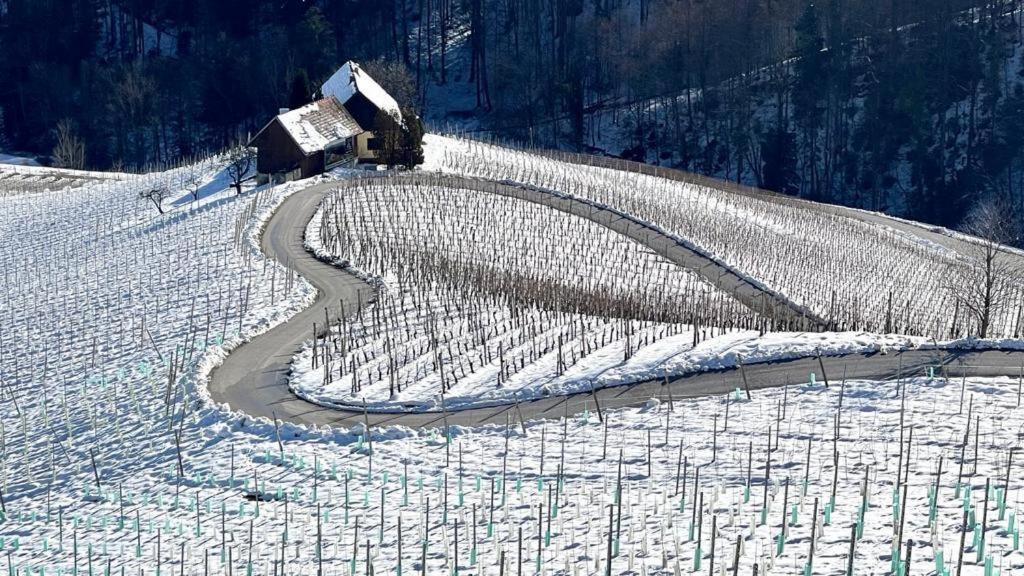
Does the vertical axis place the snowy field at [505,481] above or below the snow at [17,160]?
below

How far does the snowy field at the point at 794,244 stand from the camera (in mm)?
42344

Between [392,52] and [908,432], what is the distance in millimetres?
80609

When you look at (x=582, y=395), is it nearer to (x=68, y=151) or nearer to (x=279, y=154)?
(x=279, y=154)

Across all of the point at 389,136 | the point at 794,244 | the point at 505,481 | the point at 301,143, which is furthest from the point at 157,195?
the point at 505,481

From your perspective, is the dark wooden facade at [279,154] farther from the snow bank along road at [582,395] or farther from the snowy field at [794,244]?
the snow bank along road at [582,395]

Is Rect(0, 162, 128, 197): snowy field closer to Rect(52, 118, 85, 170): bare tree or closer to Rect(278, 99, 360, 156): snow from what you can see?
Rect(52, 118, 85, 170): bare tree

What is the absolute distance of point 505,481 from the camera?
22.9 metres

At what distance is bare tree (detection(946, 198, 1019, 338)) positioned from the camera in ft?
119

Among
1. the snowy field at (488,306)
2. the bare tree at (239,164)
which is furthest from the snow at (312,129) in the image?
the snowy field at (488,306)

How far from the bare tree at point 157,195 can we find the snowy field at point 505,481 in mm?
19862

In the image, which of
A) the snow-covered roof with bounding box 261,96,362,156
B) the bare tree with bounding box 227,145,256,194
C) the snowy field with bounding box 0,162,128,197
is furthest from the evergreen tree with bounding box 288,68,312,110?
the snowy field with bounding box 0,162,128,197

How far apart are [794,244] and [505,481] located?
3142cm

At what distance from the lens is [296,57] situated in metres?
92.4

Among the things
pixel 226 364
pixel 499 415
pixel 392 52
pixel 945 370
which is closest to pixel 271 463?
pixel 499 415
